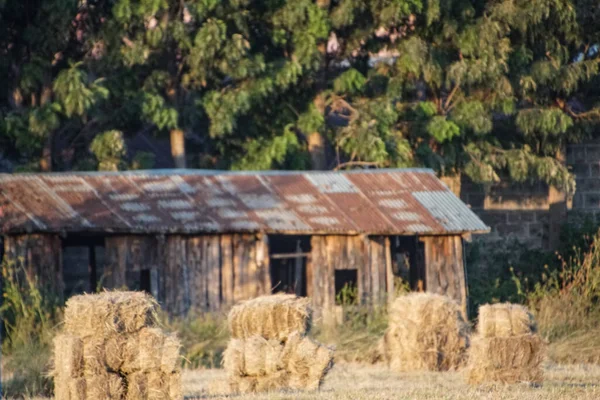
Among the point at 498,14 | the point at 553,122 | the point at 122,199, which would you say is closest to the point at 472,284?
the point at 553,122

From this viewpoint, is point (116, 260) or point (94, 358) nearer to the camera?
point (94, 358)

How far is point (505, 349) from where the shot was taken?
1386 cm

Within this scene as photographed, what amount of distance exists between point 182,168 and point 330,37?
4.46m

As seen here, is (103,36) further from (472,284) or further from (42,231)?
(472,284)

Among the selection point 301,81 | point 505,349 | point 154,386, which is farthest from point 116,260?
point 154,386

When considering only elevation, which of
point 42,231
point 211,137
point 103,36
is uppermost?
point 103,36

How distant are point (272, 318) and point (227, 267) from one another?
9.59 meters

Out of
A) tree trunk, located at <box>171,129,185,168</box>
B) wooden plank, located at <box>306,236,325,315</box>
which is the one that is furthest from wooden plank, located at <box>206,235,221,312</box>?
tree trunk, located at <box>171,129,185,168</box>

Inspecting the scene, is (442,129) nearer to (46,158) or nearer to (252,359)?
(46,158)

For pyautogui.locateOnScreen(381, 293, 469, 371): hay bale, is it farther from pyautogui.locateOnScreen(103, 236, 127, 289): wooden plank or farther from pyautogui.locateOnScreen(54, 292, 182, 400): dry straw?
pyautogui.locateOnScreen(103, 236, 127, 289): wooden plank

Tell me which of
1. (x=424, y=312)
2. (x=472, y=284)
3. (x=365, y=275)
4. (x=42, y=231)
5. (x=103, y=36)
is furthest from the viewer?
(x=472, y=284)

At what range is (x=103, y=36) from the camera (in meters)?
25.9

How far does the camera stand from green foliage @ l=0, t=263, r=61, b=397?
15.7 metres

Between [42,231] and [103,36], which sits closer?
[42,231]
